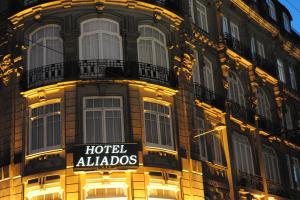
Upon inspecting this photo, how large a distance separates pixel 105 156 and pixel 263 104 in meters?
18.3

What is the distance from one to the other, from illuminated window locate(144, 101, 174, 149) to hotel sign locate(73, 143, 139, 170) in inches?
64.2

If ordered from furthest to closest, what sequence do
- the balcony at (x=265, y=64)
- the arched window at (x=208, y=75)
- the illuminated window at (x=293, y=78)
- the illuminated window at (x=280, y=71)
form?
the illuminated window at (x=293, y=78) < the illuminated window at (x=280, y=71) < the balcony at (x=265, y=64) < the arched window at (x=208, y=75)

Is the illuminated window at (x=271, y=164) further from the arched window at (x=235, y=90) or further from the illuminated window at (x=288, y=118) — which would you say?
the illuminated window at (x=288, y=118)

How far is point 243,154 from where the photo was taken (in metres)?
34.9

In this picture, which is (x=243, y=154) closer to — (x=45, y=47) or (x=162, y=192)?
(x=162, y=192)

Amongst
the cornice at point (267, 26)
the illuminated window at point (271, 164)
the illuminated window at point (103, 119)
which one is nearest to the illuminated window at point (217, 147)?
the illuminated window at point (271, 164)

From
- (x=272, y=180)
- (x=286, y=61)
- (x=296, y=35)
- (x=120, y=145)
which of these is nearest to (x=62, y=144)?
(x=120, y=145)

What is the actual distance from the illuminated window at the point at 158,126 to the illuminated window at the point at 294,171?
1555 centimetres

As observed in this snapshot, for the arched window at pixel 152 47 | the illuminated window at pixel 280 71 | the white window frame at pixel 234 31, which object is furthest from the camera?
the illuminated window at pixel 280 71

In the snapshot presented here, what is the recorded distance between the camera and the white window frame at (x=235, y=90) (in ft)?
117

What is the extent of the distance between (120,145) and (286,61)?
24.7m

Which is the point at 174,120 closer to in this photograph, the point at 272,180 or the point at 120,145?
the point at 120,145

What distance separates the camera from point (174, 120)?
91.1 ft

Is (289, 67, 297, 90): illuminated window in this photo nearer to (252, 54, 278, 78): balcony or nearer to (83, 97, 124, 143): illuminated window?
(252, 54, 278, 78): balcony
